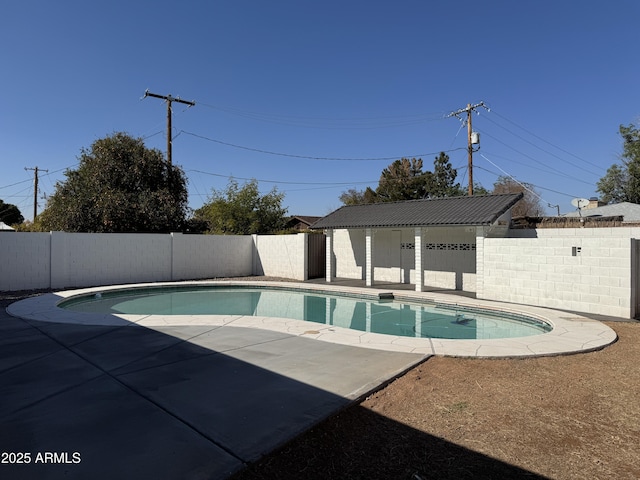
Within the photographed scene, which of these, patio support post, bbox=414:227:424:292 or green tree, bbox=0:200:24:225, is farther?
green tree, bbox=0:200:24:225

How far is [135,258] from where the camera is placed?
52.9 feet

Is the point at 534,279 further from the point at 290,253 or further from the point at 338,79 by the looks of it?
the point at 338,79

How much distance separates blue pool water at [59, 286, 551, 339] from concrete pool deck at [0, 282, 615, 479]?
150cm

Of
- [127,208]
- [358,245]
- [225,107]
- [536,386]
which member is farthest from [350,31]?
[536,386]

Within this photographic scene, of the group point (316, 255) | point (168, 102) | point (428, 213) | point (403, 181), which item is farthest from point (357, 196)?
point (428, 213)

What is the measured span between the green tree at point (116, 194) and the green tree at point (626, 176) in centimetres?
2815

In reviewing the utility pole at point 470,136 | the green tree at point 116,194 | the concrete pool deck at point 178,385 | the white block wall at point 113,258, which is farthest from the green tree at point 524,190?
the concrete pool deck at point 178,385

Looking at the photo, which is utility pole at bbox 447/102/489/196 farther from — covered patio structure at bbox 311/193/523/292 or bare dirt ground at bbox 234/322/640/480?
bare dirt ground at bbox 234/322/640/480

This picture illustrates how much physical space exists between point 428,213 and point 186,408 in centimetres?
1171

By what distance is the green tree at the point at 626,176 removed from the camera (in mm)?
24938

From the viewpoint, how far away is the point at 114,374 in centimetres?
498

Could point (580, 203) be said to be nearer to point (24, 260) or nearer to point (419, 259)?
point (419, 259)

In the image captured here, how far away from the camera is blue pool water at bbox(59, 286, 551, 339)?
891 centimetres

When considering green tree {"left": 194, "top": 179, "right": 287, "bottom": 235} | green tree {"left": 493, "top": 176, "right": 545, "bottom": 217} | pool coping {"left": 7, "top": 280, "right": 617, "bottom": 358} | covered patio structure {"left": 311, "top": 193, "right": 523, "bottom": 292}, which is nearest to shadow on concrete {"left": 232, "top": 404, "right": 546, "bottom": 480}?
pool coping {"left": 7, "top": 280, "right": 617, "bottom": 358}
